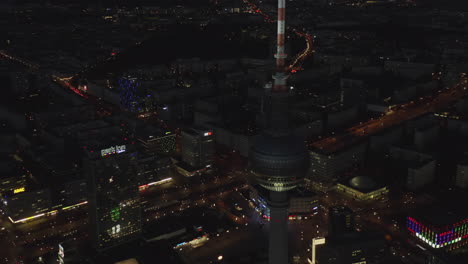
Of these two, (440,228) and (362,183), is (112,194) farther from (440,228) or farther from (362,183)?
(440,228)

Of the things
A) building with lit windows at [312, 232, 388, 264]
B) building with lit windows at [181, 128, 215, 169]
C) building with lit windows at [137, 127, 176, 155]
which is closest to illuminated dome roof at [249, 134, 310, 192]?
building with lit windows at [312, 232, 388, 264]

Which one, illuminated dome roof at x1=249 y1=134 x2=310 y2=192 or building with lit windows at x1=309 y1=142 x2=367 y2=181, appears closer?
illuminated dome roof at x1=249 y1=134 x2=310 y2=192

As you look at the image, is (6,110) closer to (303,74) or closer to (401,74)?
(303,74)

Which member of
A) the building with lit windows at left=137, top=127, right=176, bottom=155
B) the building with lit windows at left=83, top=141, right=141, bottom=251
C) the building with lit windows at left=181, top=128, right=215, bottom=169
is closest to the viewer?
the building with lit windows at left=83, top=141, right=141, bottom=251

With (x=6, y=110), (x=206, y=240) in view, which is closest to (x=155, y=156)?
(x=206, y=240)

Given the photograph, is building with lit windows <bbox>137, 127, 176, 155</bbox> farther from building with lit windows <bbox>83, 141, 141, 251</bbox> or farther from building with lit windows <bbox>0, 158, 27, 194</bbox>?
building with lit windows <bbox>83, 141, 141, 251</bbox>

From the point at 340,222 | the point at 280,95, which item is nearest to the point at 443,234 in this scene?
the point at 340,222

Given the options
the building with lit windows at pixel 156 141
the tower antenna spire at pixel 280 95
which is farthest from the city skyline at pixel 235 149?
the building with lit windows at pixel 156 141
